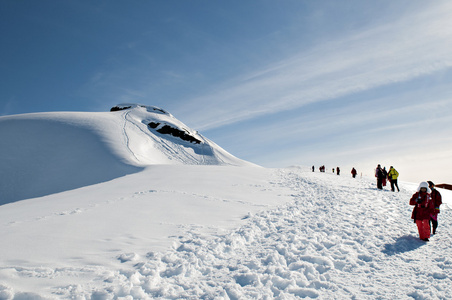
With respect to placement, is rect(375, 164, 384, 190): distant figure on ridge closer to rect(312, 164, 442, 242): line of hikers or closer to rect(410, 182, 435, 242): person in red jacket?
rect(312, 164, 442, 242): line of hikers

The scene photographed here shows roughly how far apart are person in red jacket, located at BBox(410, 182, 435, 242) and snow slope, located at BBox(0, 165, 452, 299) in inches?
13.7

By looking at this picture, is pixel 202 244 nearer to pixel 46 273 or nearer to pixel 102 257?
pixel 102 257

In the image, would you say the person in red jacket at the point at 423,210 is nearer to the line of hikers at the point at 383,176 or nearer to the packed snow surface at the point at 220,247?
the packed snow surface at the point at 220,247

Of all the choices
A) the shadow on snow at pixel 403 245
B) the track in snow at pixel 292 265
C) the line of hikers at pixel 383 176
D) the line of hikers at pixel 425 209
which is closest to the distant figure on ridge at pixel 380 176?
the line of hikers at pixel 383 176

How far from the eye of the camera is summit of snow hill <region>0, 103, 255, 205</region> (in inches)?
1073

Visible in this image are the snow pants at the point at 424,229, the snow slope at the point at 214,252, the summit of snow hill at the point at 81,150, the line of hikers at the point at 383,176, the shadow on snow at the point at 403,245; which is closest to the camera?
the snow slope at the point at 214,252

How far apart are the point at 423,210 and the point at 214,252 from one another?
676cm

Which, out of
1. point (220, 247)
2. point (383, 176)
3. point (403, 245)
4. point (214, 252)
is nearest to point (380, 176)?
point (383, 176)

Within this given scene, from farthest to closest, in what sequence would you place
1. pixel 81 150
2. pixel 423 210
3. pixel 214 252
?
pixel 81 150 < pixel 423 210 < pixel 214 252

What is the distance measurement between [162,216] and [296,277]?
537cm

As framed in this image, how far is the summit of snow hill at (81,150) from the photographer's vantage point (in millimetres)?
27264

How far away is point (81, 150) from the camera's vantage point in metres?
34.8

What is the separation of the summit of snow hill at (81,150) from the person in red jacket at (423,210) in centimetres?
2353

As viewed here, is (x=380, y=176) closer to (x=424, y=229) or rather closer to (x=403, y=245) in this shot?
(x=424, y=229)
